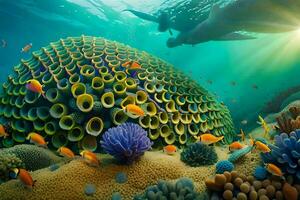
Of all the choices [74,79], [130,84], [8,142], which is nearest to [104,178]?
[130,84]

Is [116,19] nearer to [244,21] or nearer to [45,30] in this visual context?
[45,30]

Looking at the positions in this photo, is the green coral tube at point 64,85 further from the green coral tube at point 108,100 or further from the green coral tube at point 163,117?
the green coral tube at point 163,117

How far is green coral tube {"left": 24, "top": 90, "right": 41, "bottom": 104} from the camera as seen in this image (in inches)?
248

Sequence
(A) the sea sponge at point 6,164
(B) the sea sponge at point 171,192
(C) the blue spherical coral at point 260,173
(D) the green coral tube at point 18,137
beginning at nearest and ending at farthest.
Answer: (B) the sea sponge at point 171,192, (C) the blue spherical coral at point 260,173, (A) the sea sponge at point 6,164, (D) the green coral tube at point 18,137

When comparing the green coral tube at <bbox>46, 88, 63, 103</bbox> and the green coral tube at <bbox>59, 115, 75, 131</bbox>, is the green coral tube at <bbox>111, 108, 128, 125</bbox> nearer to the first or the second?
the green coral tube at <bbox>59, 115, 75, 131</bbox>

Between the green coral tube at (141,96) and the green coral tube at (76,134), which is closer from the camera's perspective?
the green coral tube at (76,134)

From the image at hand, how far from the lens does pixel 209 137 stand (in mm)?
5238

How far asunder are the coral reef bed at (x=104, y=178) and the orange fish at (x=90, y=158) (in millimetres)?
81

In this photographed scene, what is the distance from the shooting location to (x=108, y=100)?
6059mm

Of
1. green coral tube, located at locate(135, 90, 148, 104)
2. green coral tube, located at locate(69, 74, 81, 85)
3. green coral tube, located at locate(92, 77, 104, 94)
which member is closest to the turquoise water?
green coral tube, located at locate(135, 90, 148, 104)

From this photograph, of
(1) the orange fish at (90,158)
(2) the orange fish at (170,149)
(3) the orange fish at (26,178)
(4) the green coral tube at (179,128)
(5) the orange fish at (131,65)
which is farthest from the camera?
(5) the orange fish at (131,65)

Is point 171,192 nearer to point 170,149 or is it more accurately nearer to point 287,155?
point 170,149

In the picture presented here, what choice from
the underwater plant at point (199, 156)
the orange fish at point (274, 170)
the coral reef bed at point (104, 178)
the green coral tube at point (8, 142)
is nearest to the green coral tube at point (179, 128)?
the underwater plant at point (199, 156)

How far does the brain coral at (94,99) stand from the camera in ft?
19.1
